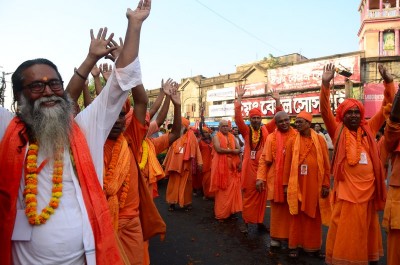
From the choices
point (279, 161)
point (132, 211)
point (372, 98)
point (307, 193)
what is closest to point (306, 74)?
point (372, 98)

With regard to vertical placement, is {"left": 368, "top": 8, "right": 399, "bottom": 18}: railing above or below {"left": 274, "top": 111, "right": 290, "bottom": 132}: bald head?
above

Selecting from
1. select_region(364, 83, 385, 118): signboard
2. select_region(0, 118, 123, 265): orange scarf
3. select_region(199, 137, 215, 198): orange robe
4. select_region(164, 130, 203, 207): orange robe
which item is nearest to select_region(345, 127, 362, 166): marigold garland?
select_region(0, 118, 123, 265): orange scarf

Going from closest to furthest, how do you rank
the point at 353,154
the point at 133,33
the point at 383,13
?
the point at 133,33 < the point at 353,154 < the point at 383,13

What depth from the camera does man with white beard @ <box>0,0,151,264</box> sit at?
1.82m

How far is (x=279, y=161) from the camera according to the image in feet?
18.1

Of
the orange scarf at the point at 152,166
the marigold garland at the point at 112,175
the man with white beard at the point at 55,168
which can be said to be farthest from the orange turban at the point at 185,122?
the man with white beard at the point at 55,168

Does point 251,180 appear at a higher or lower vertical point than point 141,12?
lower

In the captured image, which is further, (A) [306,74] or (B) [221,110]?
(B) [221,110]

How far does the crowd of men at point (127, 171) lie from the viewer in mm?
1846

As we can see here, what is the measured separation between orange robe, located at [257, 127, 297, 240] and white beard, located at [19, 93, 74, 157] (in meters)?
4.03

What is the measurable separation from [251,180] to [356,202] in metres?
2.57

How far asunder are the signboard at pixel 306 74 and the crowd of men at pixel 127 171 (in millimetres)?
18710

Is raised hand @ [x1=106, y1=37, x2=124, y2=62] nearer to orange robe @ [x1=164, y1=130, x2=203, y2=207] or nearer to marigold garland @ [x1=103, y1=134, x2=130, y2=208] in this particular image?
marigold garland @ [x1=103, y1=134, x2=130, y2=208]

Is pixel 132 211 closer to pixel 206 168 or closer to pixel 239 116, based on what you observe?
pixel 239 116
